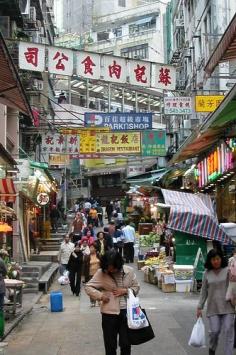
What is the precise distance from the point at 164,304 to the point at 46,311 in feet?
9.27

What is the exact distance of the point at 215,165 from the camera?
20781mm

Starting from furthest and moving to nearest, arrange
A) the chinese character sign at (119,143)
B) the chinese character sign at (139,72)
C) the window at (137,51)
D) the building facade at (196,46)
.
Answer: the window at (137,51), the chinese character sign at (119,143), the building facade at (196,46), the chinese character sign at (139,72)

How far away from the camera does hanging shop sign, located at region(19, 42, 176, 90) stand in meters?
18.8

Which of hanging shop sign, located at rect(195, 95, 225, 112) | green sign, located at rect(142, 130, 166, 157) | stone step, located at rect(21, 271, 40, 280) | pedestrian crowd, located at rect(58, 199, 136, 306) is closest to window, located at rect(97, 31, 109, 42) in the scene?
green sign, located at rect(142, 130, 166, 157)

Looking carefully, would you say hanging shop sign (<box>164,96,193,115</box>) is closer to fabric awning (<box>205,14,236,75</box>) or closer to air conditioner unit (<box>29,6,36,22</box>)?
air conditioner unit (<box>29,6,36,22</box>)

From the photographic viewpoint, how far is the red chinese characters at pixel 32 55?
734 inches

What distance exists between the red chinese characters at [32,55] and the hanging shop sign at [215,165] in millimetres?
6263

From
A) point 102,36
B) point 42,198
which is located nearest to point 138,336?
point 42,198

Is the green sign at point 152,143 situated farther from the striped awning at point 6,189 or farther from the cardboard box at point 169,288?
the cardboard box at point 169,288

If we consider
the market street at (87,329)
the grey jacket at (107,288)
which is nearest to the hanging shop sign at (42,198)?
the market street at (87,329)

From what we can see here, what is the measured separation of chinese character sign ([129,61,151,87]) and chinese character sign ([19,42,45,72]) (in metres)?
2.81

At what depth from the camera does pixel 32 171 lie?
75.6 ft

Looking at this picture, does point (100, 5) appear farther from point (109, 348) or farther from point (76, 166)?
point (109, 348)

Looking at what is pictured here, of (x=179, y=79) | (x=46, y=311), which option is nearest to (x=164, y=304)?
(x=46, y=311)
